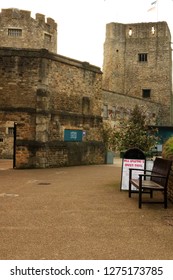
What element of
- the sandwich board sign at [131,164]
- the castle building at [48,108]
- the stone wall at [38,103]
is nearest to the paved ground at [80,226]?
the sandwich board sign at [131,164]

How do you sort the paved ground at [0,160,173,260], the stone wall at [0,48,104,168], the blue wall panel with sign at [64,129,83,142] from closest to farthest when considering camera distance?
the paved ground at [0,160,173,260] < the stone wall at [0,48,104,168] < the blue wall panel with sign at [64,129,83,142]

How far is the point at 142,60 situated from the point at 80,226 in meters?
41.0

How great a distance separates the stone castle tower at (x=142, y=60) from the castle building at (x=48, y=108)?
77.4 feet

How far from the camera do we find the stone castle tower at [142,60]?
44.3 metres

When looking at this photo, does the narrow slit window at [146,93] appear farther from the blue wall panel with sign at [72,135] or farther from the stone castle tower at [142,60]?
the blue wall panel with sign at [72,135]

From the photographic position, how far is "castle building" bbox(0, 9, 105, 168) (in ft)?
57.9

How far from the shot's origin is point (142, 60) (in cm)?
4475

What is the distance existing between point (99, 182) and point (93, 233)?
6619 millimetres

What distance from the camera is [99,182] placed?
485 inches

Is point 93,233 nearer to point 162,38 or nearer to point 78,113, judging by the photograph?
point 78,113

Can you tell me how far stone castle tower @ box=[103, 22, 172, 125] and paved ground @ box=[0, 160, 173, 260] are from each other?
3581cm

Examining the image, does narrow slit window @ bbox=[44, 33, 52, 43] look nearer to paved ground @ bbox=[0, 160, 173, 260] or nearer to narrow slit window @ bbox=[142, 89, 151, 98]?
narrow slit window @ bbox=[142, 89, 151, 98]

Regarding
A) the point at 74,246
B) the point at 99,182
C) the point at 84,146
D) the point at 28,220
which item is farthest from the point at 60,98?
the point at 74,246

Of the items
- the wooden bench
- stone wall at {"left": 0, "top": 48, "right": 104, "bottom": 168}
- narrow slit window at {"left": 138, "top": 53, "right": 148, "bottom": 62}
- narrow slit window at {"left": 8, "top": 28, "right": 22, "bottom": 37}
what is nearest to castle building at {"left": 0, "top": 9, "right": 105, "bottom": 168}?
stone wall at {"left": 0, "top": 48, "right": 104, "bottom": 168}
